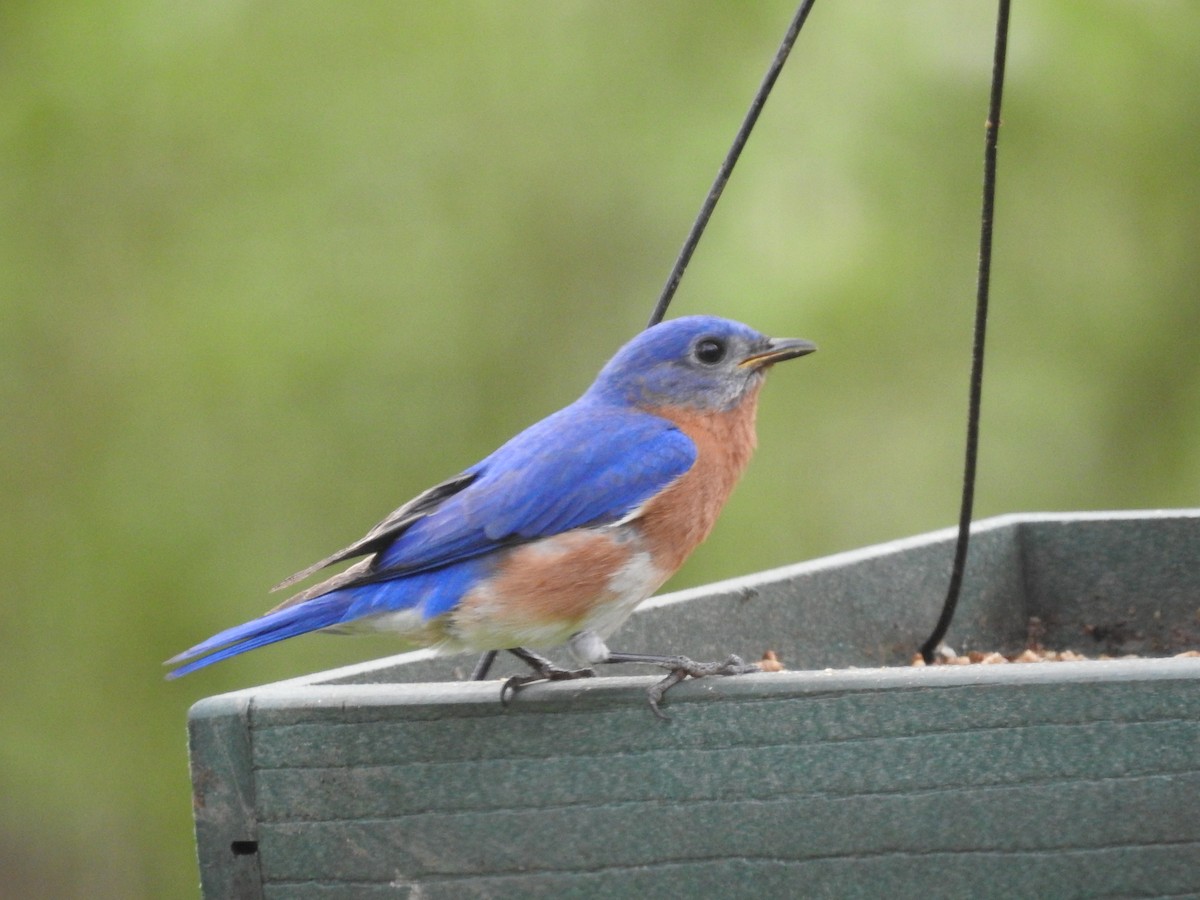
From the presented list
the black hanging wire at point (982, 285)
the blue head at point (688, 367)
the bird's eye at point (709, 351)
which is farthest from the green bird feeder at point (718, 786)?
the bird's eye at point (709, 351)

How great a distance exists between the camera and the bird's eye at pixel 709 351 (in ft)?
13.1

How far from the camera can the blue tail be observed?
2932 millimetres

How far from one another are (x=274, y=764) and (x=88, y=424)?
463 centimetres

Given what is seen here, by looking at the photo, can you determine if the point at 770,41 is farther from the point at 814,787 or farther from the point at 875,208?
the point at 814,787

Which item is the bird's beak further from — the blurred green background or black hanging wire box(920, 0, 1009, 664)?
the blurred green background

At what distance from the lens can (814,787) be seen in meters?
2.62

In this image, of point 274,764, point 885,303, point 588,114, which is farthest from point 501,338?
point 274,764

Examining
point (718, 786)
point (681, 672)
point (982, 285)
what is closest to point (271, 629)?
point (681, 672)

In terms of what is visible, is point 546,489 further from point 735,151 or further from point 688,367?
point 735,151

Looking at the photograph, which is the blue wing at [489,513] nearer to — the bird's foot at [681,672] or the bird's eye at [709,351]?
the bird's eye at [709,351]

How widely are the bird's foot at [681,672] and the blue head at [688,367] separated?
1.15 m

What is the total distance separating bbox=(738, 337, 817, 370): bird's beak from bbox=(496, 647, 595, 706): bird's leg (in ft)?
3.08

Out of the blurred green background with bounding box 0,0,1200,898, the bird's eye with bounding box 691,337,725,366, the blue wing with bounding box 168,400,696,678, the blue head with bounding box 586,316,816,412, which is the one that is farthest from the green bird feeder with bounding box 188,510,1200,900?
the blurred green background with bounding box 0,0,1200,898

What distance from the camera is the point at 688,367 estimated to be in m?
3.98
